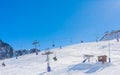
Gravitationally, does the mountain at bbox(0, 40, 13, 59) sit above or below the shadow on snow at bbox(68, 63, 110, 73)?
above

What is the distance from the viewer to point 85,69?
31266mm

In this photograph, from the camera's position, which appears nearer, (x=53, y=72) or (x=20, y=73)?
(x=53, y=72)

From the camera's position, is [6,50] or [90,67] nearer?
[90,67]

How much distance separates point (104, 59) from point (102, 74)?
5130 millimetres

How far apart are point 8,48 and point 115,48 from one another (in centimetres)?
7397

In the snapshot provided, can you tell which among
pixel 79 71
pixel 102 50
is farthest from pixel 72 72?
pixel 102 50

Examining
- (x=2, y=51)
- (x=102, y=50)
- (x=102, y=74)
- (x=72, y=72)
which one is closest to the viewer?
(x=102, y=74)

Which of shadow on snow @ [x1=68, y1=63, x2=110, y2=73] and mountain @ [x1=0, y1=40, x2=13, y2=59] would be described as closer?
shadow on snow @ [x1=68, y1=63, x2=110, y2=73]

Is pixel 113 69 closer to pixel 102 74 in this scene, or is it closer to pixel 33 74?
pixel 102 74

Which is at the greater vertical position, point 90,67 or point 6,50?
point 6,50

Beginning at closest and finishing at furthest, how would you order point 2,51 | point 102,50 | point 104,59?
point 104,59 → point 102,50 → point 2,51

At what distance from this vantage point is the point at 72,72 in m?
30.8

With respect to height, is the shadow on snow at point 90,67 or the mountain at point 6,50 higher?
the mountain at point 6,50

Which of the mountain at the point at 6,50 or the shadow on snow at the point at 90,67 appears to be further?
the mountain at the point at 6,50
